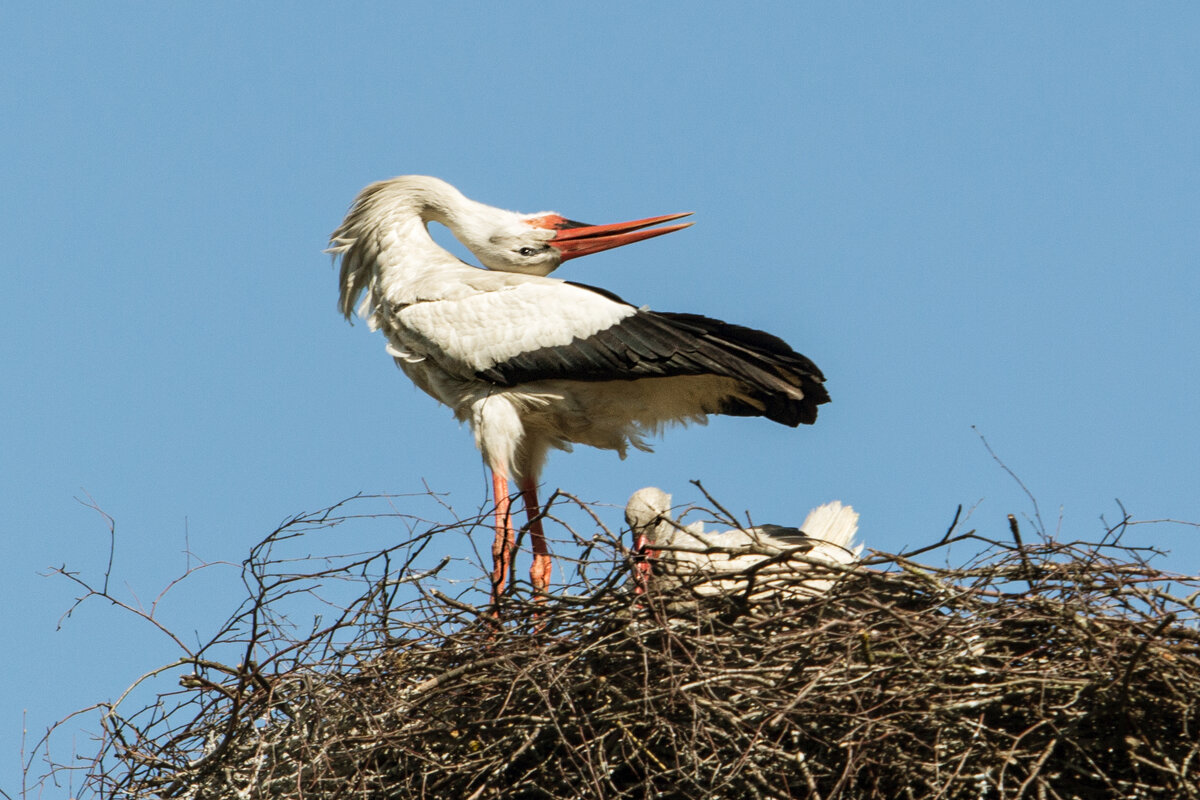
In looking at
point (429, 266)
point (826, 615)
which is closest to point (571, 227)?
point (429, 266)

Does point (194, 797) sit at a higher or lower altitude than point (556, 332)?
lower

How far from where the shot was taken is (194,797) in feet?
16.7

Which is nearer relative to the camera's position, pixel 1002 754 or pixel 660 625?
pixel 1002 754

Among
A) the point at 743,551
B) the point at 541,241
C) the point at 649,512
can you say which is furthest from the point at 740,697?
the point at 541,241

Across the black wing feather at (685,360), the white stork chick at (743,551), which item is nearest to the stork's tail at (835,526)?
A: the white stork chick at (743,551)

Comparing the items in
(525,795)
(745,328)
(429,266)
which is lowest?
(525,795)

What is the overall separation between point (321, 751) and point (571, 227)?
302cm

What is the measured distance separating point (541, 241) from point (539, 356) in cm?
79

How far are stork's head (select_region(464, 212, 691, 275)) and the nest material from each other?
2.15 m

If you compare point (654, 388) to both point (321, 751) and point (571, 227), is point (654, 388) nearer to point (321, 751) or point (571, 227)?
point (571, 227)

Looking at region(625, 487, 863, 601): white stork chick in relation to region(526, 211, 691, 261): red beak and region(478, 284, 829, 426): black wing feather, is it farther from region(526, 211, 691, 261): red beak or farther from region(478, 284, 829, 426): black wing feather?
region(526, 211, 691, 261): red beak

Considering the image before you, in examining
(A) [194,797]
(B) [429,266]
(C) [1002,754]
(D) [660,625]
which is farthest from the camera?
(B) [429,266]

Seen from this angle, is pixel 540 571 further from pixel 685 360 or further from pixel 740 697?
pixel 740 697

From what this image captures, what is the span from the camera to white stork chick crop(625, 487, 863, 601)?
4.70 meters
